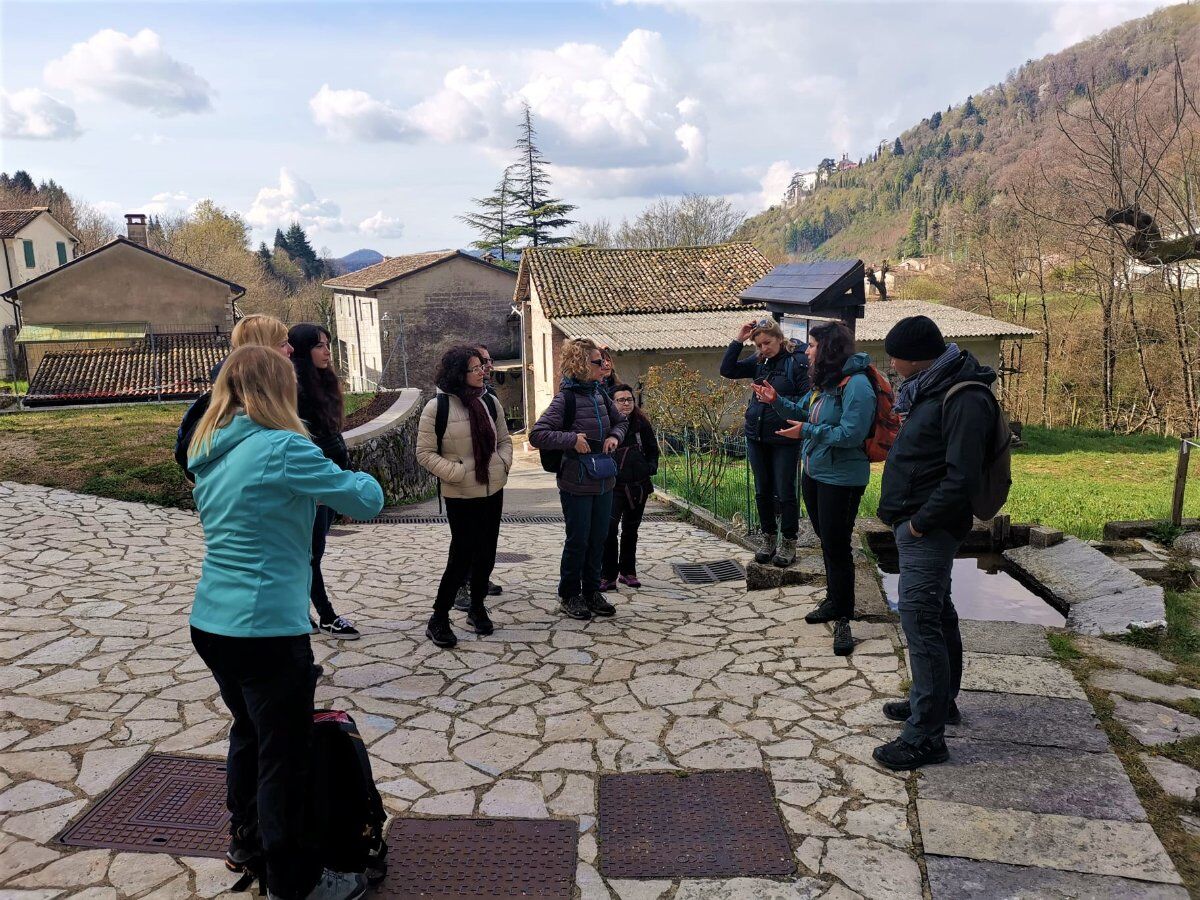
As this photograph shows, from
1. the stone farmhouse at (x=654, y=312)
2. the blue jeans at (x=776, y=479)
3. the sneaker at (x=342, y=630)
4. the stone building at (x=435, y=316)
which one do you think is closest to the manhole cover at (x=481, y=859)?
the sneaker at (x=342, y=630)

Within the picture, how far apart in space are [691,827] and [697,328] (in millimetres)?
22377

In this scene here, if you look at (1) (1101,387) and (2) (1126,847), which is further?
(1) (1101,387)

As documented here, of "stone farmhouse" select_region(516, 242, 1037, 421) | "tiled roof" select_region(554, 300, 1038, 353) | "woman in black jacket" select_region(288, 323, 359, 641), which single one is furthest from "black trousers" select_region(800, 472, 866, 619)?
"tiled roof" select_region(554, 300, 1038, 353)

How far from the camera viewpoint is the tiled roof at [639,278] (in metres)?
27.1

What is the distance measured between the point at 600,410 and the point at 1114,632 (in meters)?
3.52

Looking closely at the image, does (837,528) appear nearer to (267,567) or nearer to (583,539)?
(583,539)

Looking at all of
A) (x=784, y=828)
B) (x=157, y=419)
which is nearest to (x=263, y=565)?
(x=784, y=828)

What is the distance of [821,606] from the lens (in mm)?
5625

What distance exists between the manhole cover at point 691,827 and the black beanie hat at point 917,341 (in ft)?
6.58

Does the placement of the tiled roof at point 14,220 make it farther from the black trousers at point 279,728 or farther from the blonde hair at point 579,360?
the black trousers at point 279,728

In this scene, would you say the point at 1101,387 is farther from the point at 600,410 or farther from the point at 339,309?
the point at 339,309

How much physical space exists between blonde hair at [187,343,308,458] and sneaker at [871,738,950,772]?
114 inches

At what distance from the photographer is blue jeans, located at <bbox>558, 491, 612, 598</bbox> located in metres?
5.80

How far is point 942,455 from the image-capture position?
12.0ft
